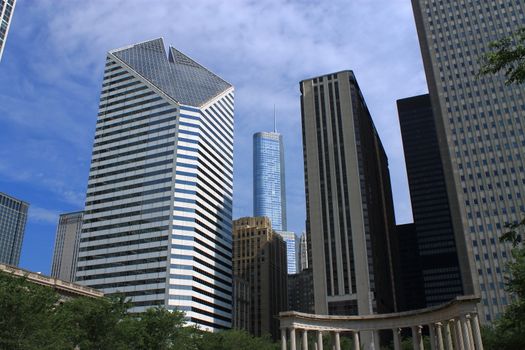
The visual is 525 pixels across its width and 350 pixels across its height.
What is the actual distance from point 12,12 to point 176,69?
61322 millimetres

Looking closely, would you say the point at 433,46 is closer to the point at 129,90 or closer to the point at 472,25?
the point at 472,25

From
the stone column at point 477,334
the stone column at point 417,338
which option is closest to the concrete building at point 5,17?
the stone column at point 417,338

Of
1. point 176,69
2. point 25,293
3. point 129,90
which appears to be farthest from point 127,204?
point 25,293

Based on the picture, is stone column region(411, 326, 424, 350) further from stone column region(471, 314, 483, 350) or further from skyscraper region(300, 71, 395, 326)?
skyscraper region(300, 71, 395, 326)

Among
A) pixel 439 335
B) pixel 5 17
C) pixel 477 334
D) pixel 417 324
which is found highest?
pixel 5 17

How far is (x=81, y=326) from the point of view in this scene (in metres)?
56.5

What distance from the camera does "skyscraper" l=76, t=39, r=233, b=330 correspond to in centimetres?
15025

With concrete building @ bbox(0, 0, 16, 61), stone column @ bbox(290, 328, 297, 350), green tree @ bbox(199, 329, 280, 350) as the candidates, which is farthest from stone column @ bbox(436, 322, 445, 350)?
concrete building @ bbox(0, 0, 16, 61)

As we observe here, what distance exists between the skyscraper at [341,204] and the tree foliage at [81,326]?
251 feet

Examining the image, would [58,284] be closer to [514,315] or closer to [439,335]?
[439,335]

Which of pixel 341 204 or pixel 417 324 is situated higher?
pixel 341 204

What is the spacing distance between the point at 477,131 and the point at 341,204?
4734 cm

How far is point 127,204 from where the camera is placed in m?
164

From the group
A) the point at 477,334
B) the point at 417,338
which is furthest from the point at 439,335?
the point at 477,334
